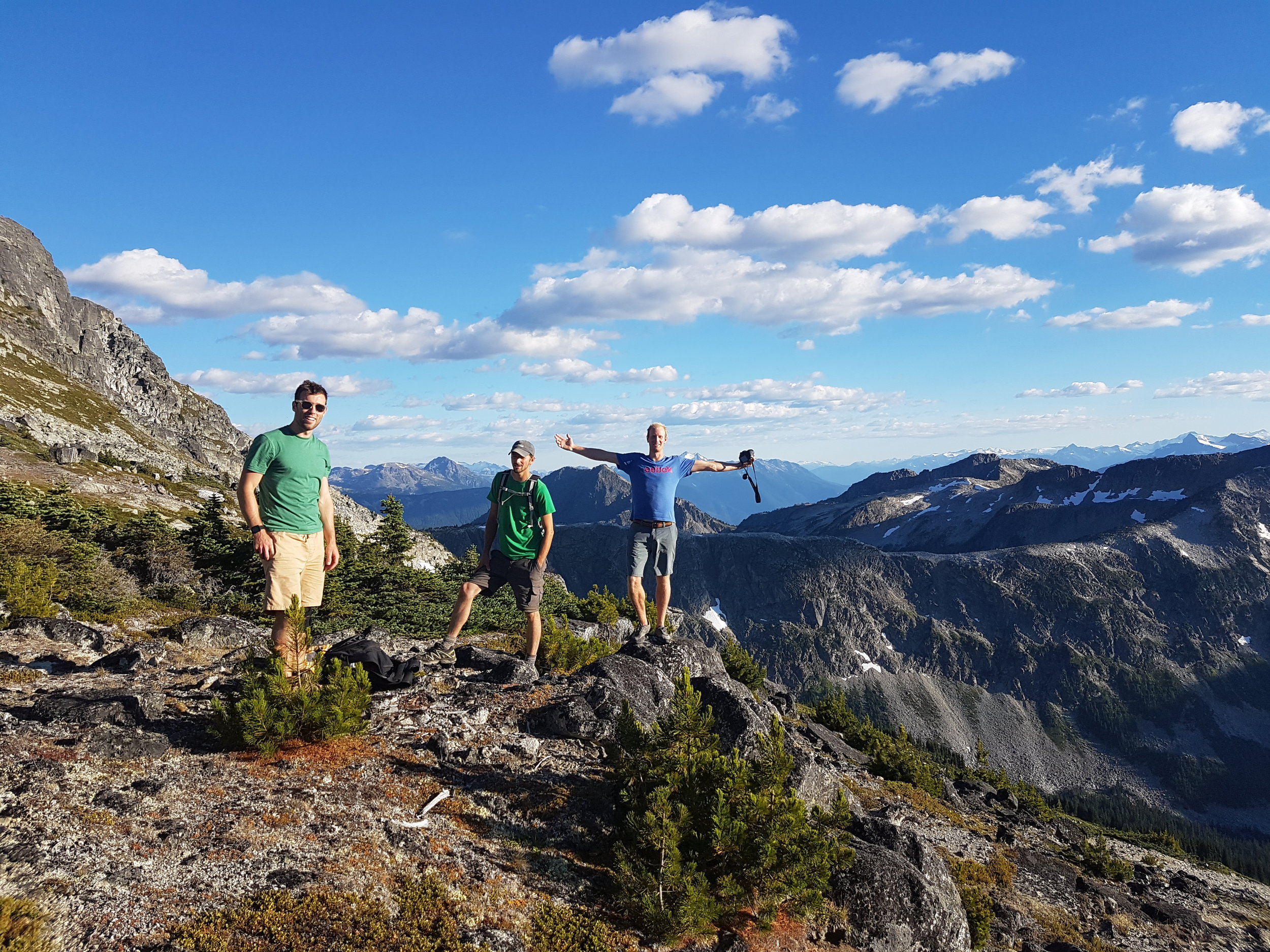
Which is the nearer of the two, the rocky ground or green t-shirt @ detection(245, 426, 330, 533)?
the rocky ground

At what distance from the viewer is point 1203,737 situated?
153 metres

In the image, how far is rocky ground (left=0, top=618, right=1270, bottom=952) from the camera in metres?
5.18

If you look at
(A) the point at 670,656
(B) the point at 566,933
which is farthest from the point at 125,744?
(A) the point at 670,656

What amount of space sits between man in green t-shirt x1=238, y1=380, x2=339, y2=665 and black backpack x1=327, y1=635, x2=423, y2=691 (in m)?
2.47

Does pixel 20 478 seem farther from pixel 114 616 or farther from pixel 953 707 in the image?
pixel 953 707

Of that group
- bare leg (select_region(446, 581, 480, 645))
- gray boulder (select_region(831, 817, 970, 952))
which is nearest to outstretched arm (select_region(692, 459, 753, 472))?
bare leg (select_region(446, 581, 480, 645))

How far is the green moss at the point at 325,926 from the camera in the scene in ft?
14.8

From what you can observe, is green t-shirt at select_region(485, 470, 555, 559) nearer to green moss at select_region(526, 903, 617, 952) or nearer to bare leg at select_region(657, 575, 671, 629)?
bare leg at select_region(657, 575, 671, 629)

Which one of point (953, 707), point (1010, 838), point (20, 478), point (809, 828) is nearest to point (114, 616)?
point (809, 828)

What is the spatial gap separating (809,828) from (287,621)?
→ 616cm

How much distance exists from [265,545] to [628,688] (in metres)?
6.26

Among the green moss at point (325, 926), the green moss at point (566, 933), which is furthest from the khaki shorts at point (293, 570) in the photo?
the green moss at point (566, 933)

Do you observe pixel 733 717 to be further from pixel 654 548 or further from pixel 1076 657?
pixel 1076 657

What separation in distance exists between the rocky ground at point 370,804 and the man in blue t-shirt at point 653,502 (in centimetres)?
171
